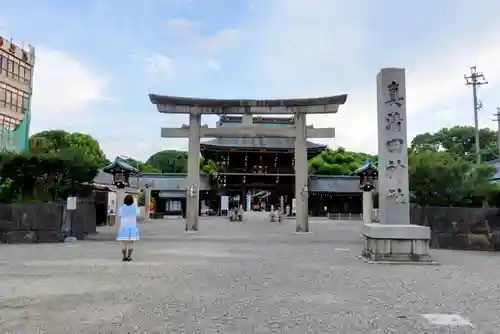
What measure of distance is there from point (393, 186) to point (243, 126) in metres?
11.0

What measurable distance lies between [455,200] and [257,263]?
918 centimetres

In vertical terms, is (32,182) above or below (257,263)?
above

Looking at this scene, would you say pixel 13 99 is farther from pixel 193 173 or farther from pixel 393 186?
pixel 393 186

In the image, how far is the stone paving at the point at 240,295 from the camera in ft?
14.7

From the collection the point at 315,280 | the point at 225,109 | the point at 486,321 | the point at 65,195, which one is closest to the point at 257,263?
the point at 315,280

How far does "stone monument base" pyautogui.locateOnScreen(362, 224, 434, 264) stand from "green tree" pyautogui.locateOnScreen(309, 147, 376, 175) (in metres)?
43.2

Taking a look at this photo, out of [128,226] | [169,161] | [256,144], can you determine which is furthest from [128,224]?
[169,161]

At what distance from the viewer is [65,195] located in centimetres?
1695

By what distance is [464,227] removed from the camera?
13.8 m

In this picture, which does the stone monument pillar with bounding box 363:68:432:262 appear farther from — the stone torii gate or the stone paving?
the stone torii gate

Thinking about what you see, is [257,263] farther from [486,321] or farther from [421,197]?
[421,197]

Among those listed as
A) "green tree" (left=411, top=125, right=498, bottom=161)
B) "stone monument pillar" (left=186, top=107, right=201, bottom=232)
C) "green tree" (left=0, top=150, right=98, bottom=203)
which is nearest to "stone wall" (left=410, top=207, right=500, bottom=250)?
"stone monument pillar" (left=186, top=107, right=201, bottom=232)

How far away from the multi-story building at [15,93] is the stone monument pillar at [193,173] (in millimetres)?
21057

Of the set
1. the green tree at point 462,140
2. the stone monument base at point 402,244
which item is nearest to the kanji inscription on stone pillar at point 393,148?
the stone monument base at point 402,244
